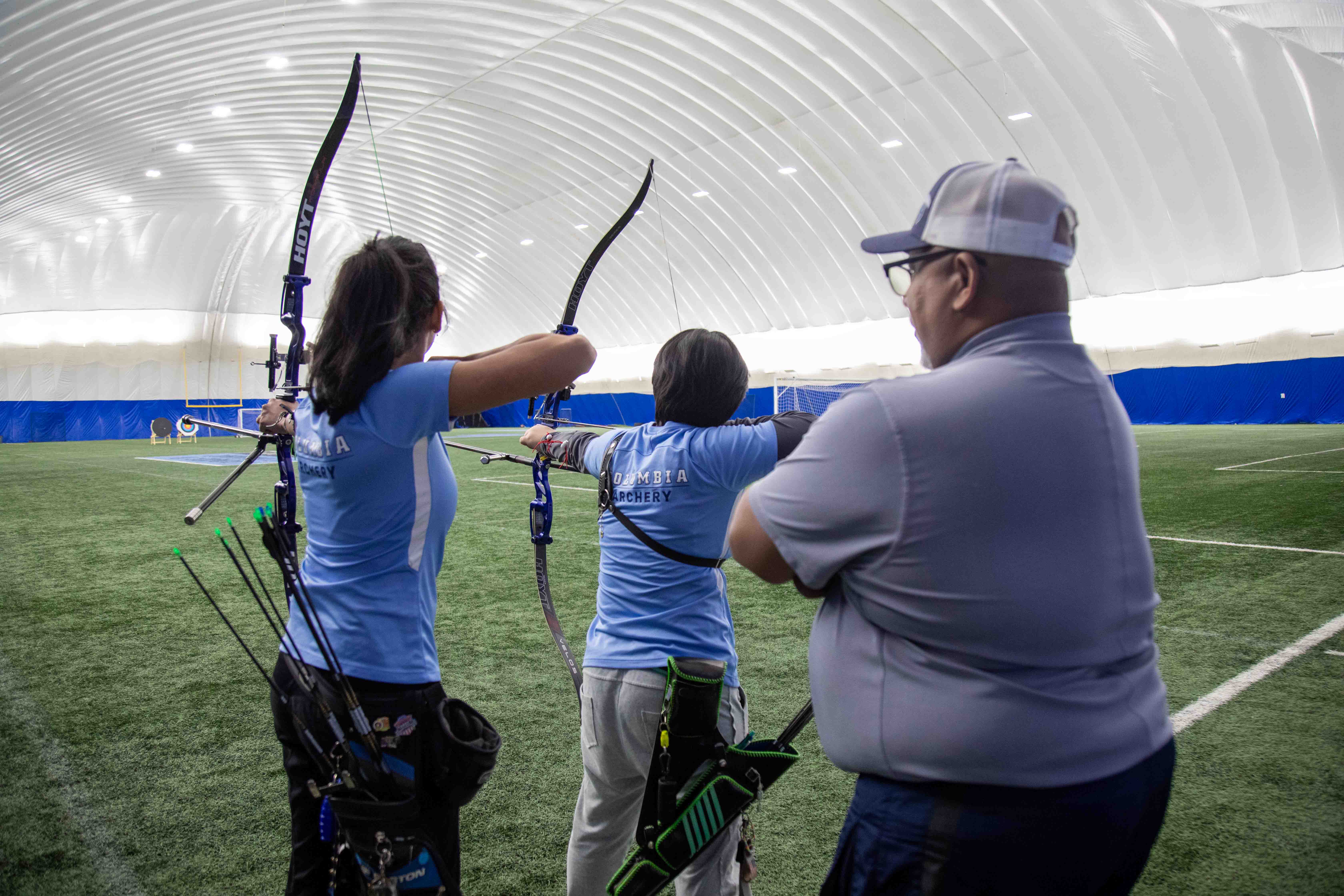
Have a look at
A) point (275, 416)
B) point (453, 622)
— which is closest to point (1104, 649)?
point (275, 416)

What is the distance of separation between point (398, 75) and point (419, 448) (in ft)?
57.1

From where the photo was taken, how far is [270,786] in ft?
9.86

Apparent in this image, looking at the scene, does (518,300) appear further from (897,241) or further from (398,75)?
(897,241)

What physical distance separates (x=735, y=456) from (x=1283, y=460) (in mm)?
14277

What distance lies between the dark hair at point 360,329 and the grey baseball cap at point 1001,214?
898 mm

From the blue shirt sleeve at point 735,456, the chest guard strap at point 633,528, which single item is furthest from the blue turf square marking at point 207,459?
the blue shirt sleeve at point 735,456

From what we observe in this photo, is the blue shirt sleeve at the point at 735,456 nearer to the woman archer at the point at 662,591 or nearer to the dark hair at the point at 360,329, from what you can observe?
the woman archer at the point at 662,591

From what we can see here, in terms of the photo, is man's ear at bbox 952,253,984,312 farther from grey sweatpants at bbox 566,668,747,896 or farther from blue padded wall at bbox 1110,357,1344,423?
blue padded wall at bbox 1110,357,1344,423

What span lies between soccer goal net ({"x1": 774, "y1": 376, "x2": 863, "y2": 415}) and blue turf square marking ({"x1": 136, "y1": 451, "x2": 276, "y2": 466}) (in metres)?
12.0

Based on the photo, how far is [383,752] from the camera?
59.3 inches

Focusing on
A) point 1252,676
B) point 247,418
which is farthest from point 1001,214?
point 247,418

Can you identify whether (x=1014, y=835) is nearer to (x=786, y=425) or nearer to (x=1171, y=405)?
(x=786, y=425)

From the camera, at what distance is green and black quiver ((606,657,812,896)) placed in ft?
5.28

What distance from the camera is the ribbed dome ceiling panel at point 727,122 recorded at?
1395cm
